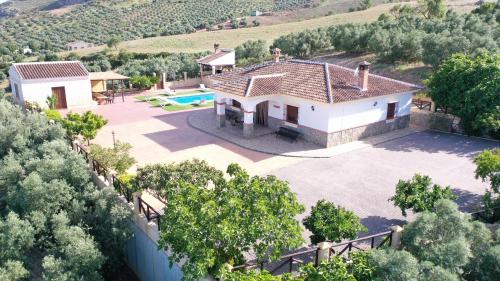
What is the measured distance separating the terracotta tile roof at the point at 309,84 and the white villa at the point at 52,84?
42.0 feet

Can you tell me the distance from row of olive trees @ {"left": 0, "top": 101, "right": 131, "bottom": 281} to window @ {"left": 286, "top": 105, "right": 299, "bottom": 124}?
12.8m

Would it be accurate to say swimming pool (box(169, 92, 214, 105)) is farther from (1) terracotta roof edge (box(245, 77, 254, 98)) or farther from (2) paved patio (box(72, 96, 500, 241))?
(1) terracotta roof edge (box(245, 77, 254, 98))

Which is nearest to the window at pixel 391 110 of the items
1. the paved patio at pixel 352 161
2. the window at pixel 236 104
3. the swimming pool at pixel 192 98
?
the paved patio at pixel 352 161

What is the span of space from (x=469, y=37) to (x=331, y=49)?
1928 cm

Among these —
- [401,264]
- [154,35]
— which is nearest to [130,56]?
[154,35]

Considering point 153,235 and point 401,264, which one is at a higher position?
point 401,264

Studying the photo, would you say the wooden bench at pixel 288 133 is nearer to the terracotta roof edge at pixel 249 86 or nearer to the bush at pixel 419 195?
the terracotta roof edge at pixel 249 86

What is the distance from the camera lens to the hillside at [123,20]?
91031 millimetres

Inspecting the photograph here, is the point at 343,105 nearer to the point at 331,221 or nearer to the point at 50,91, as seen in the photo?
the point at 331,221

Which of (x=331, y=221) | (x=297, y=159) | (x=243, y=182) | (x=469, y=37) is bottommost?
(x=297, y=159)

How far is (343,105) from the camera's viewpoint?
2381 cm

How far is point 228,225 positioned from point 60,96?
27.5 metres

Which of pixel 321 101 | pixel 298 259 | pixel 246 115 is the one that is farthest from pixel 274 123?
pixel 298 259

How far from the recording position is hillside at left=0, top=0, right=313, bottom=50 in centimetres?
9103
